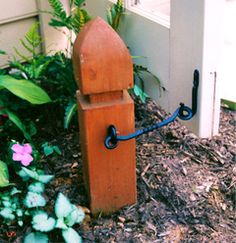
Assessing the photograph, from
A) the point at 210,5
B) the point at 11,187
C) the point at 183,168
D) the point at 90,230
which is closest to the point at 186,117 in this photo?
the point at 183,168

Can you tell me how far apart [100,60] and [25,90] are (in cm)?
50

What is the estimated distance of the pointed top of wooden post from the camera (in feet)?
5.10

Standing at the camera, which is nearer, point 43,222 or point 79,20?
point 43,222

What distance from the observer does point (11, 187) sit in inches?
73.2

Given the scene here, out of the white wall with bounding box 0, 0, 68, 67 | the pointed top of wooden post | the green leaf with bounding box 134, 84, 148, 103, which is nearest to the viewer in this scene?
the pointed top of wooden post

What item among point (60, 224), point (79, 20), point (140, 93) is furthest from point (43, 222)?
point (79, 20)

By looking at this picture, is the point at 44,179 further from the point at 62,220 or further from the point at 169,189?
the point at 169,189

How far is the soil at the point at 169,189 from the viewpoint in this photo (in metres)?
1.72

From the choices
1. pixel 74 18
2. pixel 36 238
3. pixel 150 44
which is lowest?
pixel 36 238

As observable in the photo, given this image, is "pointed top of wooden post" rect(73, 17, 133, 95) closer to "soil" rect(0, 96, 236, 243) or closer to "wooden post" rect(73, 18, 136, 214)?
"wooden post" rect(73, 18, 136, 214)

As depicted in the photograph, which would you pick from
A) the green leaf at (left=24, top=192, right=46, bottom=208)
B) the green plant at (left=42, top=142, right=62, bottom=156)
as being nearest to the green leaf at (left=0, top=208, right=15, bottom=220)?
the green leaf at (left=24, top=192, right=46, bottom=208)

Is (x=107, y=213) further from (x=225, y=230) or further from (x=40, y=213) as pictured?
(x=225, y=230)

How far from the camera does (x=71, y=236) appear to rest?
162 cm

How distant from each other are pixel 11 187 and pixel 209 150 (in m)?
0.72
